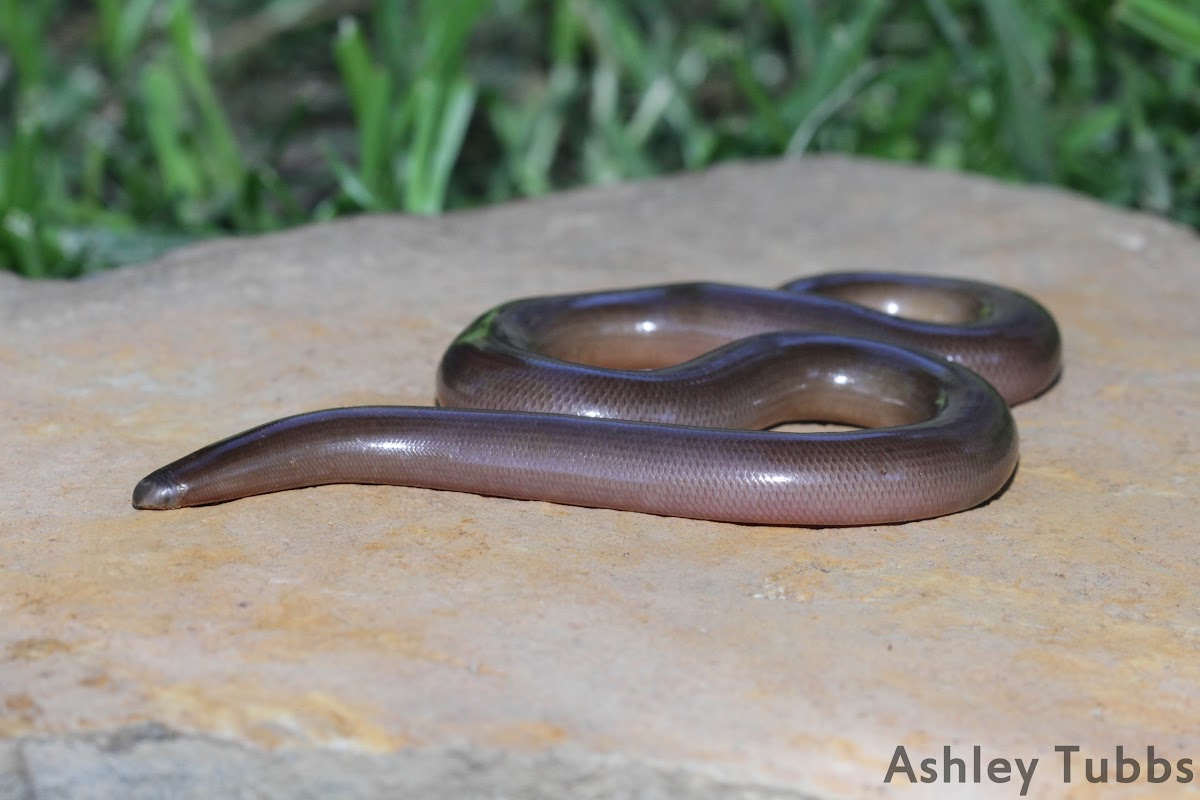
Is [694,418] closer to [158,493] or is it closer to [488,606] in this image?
[488,606]

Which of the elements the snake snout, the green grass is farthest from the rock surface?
the green grass

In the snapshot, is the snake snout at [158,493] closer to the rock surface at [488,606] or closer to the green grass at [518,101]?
the rock surface at [488,606]

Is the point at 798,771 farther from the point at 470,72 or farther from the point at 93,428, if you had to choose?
the point at 470,72

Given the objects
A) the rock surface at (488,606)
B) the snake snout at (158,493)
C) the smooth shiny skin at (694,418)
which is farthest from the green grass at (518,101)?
the snake snout at (158,493)

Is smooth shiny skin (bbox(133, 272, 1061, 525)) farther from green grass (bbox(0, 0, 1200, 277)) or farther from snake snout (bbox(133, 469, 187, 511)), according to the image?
→ green grass (bbox(0, 0, 1200, 277))

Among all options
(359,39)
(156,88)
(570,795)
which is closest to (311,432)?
(570,795)

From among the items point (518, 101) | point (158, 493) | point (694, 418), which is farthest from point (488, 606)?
point (518, 101)
